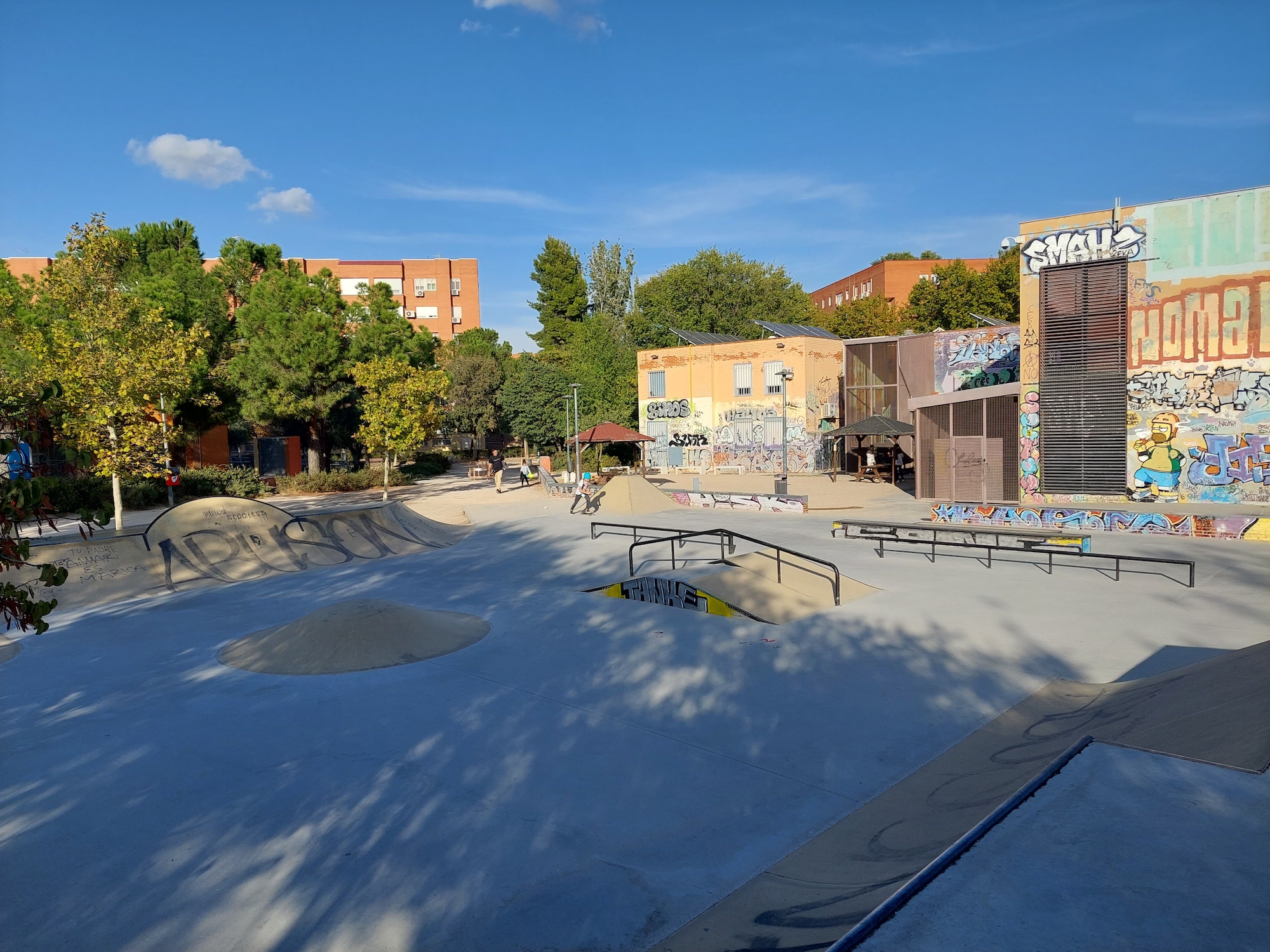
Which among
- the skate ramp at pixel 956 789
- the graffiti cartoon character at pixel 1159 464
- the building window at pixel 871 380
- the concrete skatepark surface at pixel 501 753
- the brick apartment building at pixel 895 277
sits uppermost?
Answer: the brick apartment building at pixel 895 277

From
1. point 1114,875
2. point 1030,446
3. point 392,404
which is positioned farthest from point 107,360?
point 1030,446

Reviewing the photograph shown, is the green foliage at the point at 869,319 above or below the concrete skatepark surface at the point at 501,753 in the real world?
above

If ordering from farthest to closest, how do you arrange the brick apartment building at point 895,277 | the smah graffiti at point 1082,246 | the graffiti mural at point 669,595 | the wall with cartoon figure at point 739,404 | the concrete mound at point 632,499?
the brick apartment building at point 895,277, the wall with cartoon figure at point 739,404, the concrete mound at point 632,499, the smah graffiti at point 1082,246, the graffiti mural at point 669,595

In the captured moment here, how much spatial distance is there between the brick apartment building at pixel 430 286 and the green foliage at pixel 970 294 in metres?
45.0

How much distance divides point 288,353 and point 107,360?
12.0 metres

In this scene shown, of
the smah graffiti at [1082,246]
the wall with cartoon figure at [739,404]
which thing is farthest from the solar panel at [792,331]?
the smah graffiti at [1082,246]

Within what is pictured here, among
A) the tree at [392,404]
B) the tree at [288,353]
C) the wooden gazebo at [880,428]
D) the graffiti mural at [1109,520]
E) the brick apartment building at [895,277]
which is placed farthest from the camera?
the brick apartment building at [895,277]

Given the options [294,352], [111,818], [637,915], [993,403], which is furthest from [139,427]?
[993,403]

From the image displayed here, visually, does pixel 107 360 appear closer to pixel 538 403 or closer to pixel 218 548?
pixel 218 548

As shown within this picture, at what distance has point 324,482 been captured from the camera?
31.4m

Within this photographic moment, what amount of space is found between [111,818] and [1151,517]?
58.7ft

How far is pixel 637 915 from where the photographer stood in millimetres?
4047

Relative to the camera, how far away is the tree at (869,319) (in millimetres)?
54625

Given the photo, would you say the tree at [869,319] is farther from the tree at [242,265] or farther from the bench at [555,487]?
the tree at [242,265]
